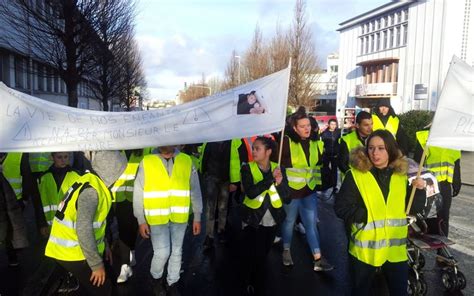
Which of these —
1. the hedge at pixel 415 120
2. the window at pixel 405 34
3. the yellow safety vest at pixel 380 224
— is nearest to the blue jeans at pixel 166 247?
the yellow safety vest at pixel 380 224

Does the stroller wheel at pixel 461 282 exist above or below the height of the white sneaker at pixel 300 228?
above

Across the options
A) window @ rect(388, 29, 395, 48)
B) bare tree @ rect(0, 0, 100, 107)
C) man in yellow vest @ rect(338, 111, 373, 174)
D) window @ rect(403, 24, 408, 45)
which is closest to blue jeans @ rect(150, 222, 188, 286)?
man in yellow vest @ rect(338, 111, 373, 174)

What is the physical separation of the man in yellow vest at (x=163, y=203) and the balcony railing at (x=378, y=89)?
144 feet

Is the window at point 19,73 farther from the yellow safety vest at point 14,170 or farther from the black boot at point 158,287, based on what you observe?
the black boot at point 158,287

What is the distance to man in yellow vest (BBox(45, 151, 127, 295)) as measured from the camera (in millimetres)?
3244

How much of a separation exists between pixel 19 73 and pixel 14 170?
18.1m

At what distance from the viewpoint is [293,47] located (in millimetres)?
32781

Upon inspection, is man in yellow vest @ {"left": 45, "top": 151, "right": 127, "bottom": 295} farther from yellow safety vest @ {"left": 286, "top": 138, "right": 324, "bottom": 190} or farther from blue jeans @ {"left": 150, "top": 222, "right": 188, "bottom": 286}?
yellow safety vest @ {"left": 286, "top": 138, "right": 324, "bottom": 190}

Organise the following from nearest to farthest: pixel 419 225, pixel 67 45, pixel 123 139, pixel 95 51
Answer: pixel 123 139 → pixel 419 225 → pixel 67 45 → pixel 95 51

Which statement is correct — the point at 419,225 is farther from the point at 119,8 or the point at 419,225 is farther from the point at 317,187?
the point at 119,8

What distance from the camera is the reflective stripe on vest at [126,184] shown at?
5.07 meters

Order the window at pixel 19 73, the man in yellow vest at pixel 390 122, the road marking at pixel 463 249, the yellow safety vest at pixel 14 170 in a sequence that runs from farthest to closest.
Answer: the window at pixel 19 73, the man in yellow vest at pixel 390 122, the road marking at pixel 463 249, the yellow safety vest at pixel 14 170

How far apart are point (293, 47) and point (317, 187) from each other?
94.2 ft

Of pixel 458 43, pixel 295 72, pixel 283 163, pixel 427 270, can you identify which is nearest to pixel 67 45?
pixel 283 163
